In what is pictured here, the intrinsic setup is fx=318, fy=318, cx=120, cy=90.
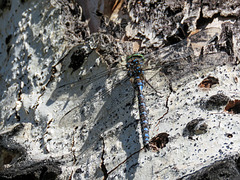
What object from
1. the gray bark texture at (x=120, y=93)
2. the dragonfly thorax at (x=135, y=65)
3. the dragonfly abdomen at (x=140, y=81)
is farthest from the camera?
the dragonfly thorax at (x=135, y=65)

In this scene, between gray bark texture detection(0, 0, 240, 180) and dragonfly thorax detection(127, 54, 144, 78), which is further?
dragonfly thorax detection(127, 54, 144, 78)

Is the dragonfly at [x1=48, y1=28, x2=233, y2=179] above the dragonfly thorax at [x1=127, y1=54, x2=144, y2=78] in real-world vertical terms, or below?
below

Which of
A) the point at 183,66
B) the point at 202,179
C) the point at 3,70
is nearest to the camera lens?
the point at 202,179

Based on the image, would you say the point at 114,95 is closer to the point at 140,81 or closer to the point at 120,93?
the point at 120,93

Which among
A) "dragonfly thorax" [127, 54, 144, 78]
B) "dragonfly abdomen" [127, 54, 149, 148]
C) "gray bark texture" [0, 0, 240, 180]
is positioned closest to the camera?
"gray bark texture" [0, 0, 240, 180]

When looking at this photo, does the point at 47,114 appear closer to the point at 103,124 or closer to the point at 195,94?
the point at 103,124

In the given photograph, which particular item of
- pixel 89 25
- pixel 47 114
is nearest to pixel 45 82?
pixel 47 114

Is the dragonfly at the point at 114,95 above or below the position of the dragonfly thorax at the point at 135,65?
below
